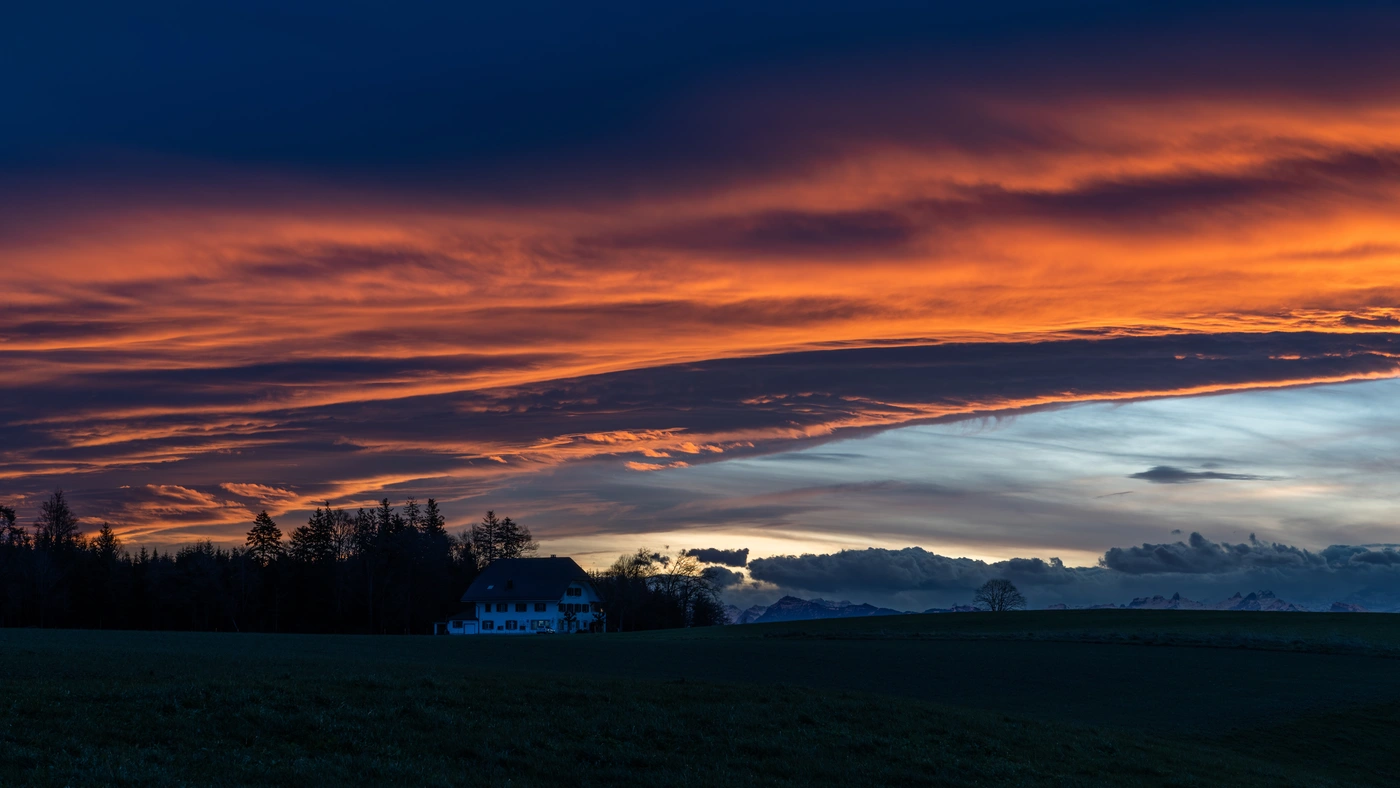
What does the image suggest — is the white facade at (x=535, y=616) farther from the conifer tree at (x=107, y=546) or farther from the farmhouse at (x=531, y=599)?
the conifer tree at (x=107, y=546)

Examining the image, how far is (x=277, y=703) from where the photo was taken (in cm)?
2645

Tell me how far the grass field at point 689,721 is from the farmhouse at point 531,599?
281 ft

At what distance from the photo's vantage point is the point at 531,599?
488ft

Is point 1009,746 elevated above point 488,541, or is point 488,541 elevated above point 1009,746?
point 488,541

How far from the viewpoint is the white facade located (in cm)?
14750

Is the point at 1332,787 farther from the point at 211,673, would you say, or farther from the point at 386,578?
the point at 386,578

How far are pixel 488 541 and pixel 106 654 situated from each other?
140m

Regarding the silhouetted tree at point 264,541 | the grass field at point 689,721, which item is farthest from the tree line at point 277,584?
the grass field at point 689,721

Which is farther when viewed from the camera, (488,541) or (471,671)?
(488,541)

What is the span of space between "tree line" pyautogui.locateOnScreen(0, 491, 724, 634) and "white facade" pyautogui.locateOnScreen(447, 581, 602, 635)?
490 centimetres

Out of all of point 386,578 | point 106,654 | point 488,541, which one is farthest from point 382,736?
point 488,541

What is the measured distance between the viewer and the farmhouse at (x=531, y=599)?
148500 mm

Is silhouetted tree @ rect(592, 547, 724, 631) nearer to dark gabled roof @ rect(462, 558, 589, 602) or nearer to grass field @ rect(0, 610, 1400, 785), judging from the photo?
dark gabled roof @ rect(462, 558, 589, 602)

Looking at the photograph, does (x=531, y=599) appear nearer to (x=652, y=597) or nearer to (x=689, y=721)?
(x=652, y=597)
